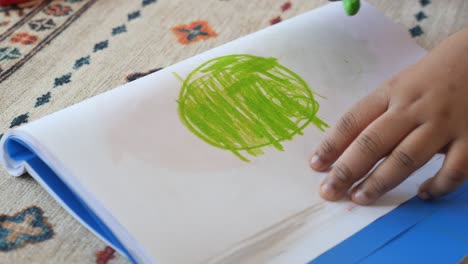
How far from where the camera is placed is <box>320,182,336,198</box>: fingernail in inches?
18.3

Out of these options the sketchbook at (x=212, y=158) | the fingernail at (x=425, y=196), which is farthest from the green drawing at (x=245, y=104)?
the fingernail at (x=425, y=196)

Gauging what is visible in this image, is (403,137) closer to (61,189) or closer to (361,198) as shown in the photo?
(361,198)

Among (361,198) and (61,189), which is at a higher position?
(61,189)

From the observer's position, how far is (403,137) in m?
0.48

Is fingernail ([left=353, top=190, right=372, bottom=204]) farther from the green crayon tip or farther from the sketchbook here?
the green crayon tip

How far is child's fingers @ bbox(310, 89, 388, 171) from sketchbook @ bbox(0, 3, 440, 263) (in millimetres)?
15

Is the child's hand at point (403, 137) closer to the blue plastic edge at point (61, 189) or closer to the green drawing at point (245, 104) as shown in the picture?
the green drawing at point (245, 104)

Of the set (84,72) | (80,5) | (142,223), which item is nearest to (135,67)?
(84,72)

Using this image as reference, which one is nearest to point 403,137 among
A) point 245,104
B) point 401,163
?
point 401,163

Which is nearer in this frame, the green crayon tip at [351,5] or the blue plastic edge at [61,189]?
the blue plastic edge at [61,189]

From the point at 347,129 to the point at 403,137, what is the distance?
0.05 metres

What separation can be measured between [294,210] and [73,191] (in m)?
0.20

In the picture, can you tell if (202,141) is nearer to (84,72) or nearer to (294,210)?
(294,210)

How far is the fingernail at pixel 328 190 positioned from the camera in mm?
466
